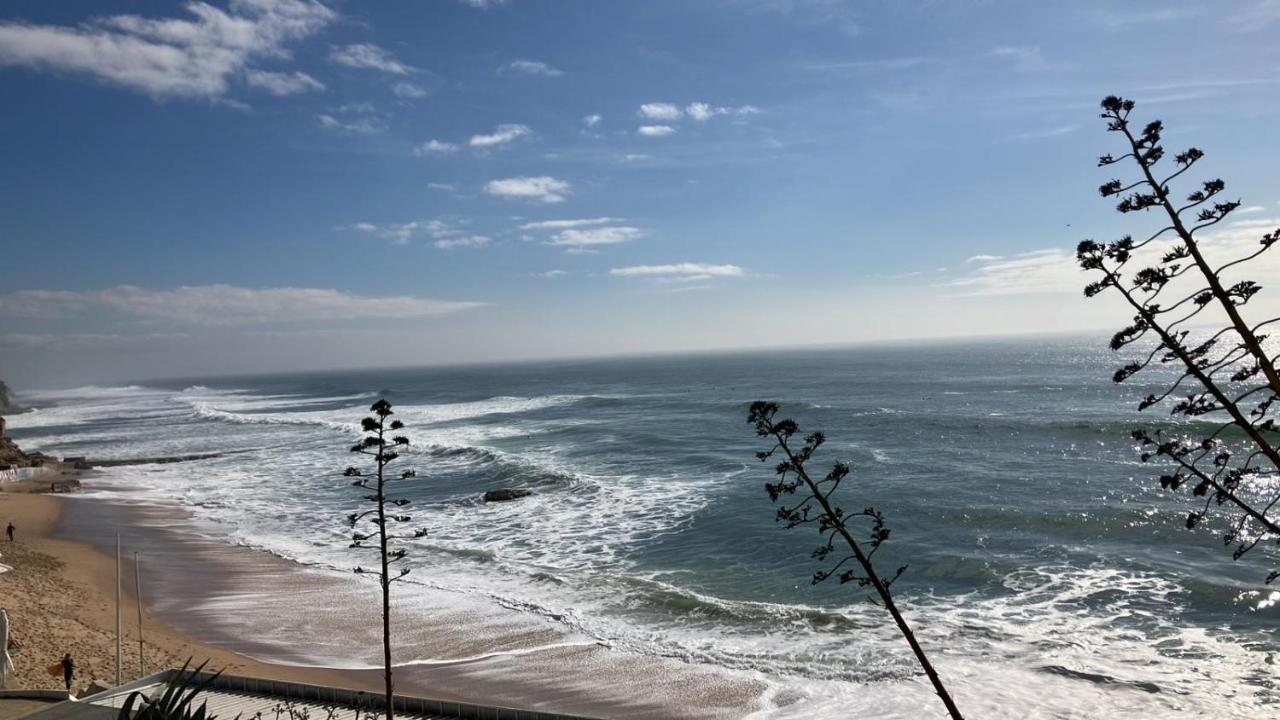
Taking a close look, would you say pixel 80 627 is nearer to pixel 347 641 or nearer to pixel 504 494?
pixel 347 641

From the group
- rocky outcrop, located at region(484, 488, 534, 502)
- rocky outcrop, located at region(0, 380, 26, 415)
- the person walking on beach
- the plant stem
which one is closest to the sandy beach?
the person walking on beach

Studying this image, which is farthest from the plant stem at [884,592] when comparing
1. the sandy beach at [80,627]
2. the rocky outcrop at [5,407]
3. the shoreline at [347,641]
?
the rocky outcrop at [5,407]

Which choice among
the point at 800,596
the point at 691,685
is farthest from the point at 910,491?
the point at 691,685

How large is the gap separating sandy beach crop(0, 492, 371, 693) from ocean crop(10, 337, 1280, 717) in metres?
1.56

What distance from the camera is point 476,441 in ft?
207

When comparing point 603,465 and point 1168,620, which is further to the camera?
point 603,465

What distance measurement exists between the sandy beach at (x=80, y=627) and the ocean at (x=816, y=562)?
1.56 meters

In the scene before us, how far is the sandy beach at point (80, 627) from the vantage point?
19.8 meters

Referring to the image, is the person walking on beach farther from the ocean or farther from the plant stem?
the plant stem

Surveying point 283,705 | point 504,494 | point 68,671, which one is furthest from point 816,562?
point 68,671

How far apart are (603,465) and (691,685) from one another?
3089 centimetres

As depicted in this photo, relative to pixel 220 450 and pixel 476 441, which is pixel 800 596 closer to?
pixel 476 441

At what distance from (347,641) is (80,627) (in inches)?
365

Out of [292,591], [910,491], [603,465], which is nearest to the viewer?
[292,591]
